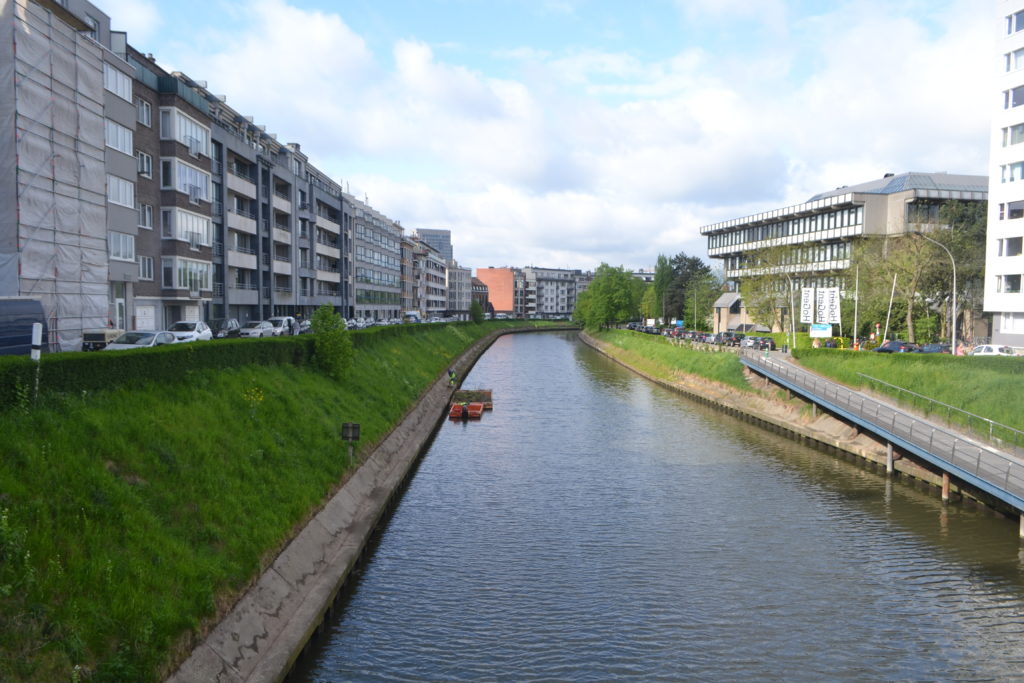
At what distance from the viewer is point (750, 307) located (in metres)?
91.2

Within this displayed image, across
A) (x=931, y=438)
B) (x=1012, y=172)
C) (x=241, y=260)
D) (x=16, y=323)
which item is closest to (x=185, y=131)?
(x=241, y=260)

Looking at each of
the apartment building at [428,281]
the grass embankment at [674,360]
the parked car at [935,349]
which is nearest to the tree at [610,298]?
the grass embankment at [674,360]

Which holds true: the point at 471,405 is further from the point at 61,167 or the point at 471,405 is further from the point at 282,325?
the point at 61,167

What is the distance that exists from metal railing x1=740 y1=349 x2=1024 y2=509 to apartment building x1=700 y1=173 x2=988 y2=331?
1454 inches

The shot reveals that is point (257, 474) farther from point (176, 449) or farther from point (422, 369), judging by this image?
point (422, 369)

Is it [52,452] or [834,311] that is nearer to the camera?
[52,452]

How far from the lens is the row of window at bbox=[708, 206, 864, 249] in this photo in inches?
3647

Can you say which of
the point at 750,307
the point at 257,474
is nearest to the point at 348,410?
the point at 257,474

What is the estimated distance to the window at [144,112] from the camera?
1836 inches

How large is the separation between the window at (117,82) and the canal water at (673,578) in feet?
94.3

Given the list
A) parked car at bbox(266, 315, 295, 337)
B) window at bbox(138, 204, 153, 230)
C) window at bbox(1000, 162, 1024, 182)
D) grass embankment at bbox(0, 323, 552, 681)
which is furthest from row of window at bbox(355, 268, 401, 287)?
grass embankment at bbox(0, 323, 552, 681)

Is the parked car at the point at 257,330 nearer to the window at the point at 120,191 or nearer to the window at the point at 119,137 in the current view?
the window at the point at 120,191

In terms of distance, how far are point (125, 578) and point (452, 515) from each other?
15.2 meters

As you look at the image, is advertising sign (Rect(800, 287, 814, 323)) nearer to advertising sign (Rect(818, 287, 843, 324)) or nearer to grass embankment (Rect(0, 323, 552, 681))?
advertising sign (Rect(818, 287, 843, 324))
